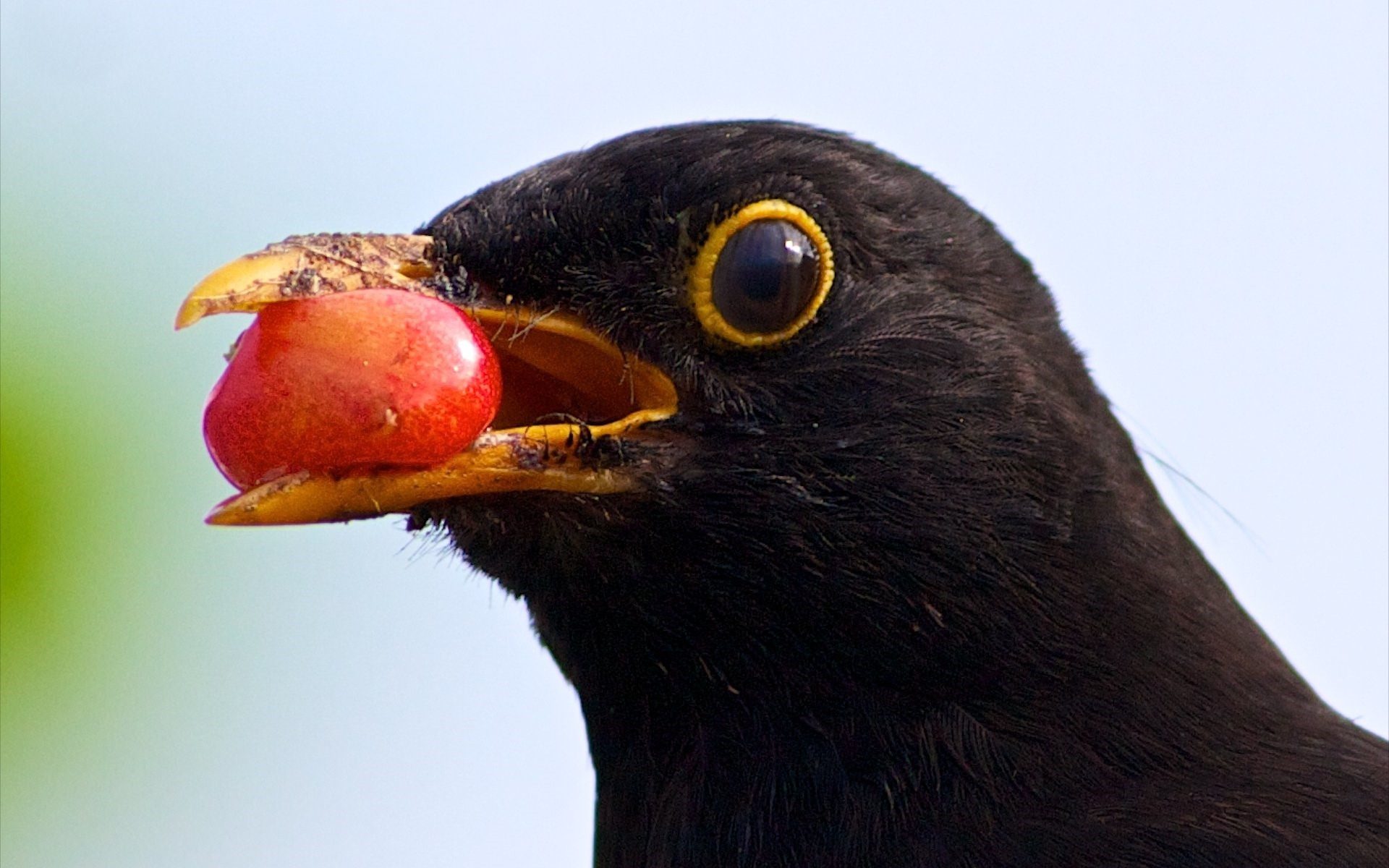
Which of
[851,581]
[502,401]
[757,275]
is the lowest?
[851,581]

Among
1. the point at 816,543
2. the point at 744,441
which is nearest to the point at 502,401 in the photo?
the point at 744,441

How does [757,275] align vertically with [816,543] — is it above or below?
above

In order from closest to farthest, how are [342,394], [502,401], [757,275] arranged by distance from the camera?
[342,394] < [757,275] < [502,401]

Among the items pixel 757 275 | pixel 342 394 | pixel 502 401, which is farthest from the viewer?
pixel 502 401

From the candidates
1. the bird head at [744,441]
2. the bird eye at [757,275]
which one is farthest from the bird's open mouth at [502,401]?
the bird eye at [757,275]

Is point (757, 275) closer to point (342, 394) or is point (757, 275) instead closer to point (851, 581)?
point (851, 581)

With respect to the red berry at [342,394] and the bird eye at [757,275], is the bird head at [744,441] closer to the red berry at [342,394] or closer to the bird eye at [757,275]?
the bird eye at [757,275]
